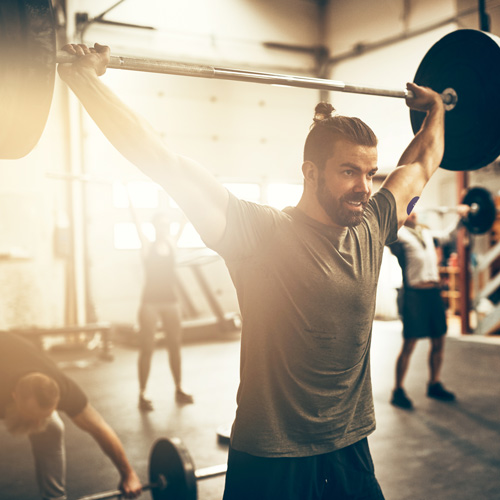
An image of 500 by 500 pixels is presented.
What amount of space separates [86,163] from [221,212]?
5458mm

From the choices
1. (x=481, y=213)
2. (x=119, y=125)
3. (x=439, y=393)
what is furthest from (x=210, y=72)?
(x=481, y=213)

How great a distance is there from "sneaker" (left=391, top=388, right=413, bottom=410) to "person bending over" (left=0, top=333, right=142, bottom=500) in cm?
208

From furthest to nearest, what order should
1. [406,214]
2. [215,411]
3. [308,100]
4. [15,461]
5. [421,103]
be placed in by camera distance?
[308,100] < [215,411] < [15,461] < [421,103] < [406,214]

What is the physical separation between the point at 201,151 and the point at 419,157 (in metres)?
5.61

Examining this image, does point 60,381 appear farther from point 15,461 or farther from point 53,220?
point 53,220

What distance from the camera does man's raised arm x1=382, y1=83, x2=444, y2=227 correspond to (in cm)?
A: 143

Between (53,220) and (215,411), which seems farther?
(53,220)

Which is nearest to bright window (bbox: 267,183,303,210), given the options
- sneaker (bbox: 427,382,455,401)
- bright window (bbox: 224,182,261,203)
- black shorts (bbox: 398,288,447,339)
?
bright window (bbox: 224,182,261,203)

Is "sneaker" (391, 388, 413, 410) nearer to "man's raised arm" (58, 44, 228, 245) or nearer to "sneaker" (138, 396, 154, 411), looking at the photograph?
"sneaker" (138, 396, 154, 411)

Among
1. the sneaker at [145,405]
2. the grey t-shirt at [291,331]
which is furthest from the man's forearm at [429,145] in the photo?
the sneaker at [145,405]

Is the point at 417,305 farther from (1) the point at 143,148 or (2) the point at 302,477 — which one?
(1) the point at 143,148

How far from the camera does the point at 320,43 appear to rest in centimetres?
777

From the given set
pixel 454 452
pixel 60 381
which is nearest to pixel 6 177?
pixel 60 381

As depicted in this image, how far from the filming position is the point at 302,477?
44.8 inches
